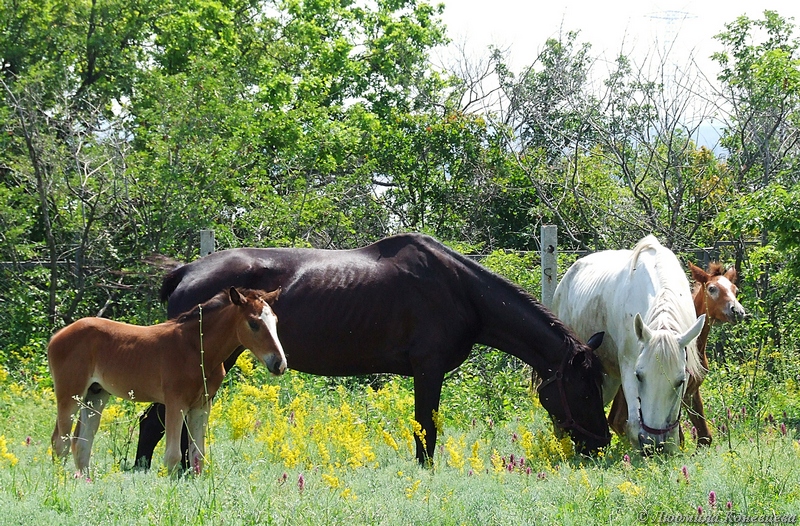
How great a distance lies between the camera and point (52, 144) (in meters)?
10.9

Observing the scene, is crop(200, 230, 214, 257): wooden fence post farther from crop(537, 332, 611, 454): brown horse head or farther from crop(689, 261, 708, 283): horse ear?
crop(689, 261, 708, 283): horse ear

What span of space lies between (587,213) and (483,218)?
11.3 feet

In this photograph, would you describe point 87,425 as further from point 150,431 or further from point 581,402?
point 581,402

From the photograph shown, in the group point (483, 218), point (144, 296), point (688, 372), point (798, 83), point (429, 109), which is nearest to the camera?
point (688, 372)

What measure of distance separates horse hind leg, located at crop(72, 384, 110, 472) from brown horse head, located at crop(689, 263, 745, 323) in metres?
4.83

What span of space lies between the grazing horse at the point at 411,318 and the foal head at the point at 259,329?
1331 mm

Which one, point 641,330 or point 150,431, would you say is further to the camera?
point 150,431

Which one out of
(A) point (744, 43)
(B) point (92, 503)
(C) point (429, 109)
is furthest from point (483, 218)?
(B) point (92, 503)

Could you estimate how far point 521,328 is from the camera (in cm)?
697

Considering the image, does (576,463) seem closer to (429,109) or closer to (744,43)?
(744,43)

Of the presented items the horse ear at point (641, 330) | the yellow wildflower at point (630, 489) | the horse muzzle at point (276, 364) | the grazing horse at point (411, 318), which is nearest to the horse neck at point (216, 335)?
the horse muzzle at point (276, 364)

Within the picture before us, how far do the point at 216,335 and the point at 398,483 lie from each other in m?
1.51

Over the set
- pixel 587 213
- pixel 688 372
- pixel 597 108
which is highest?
pixel 597 108

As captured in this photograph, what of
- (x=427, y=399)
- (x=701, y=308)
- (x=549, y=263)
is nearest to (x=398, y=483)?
(x=427, y=399)
